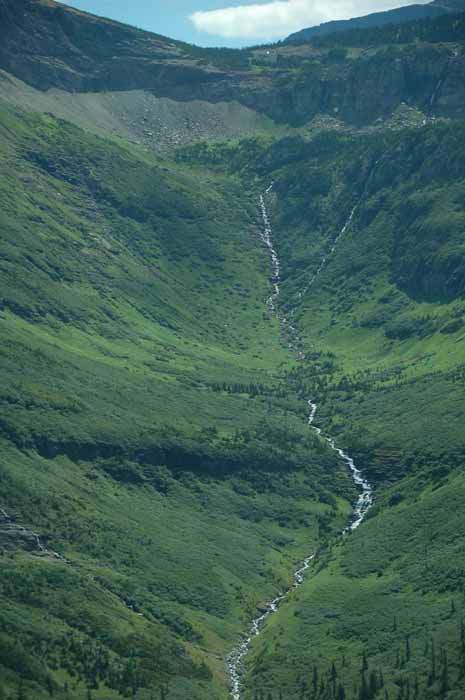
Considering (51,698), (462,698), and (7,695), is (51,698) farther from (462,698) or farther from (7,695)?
(462,698)

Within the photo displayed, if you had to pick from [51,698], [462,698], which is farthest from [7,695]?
[462,698]
